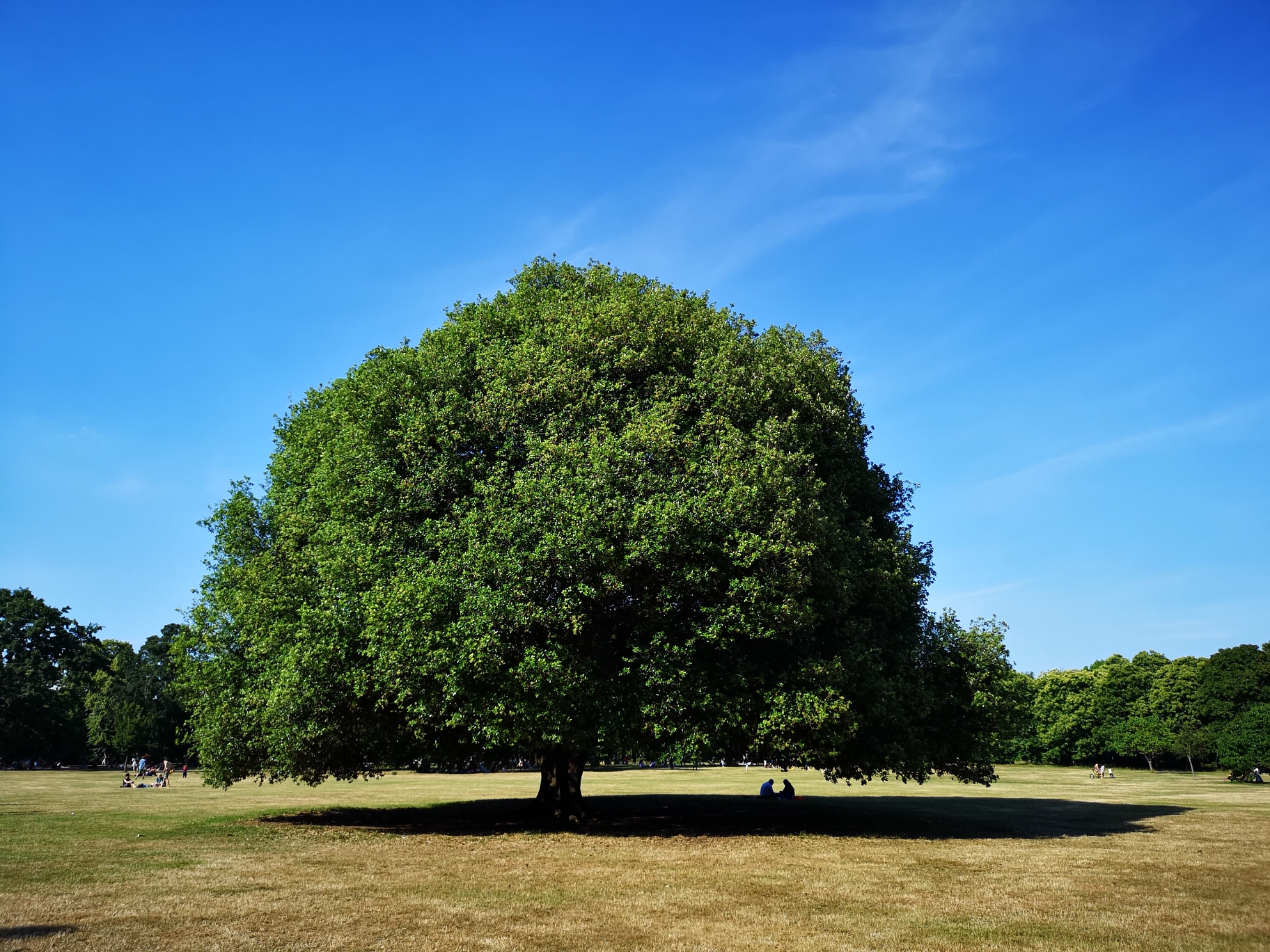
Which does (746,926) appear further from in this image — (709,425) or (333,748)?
(333,748)

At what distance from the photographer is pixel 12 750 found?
99188 mm

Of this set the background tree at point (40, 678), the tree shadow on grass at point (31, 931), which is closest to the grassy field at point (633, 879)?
the tree shadow on grass at point (31, 931)

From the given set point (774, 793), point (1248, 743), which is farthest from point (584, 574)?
point (1248, 743)

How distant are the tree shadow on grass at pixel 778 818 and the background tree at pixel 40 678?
83.7 m

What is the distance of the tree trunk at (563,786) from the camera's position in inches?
1312

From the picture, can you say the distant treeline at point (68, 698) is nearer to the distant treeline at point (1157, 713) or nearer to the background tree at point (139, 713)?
the background tree at point (139, 713)

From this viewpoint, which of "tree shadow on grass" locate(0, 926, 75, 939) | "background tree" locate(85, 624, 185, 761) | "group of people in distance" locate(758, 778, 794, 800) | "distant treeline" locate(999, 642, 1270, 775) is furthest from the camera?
"background tree" locate(85, 624, 185, 761)

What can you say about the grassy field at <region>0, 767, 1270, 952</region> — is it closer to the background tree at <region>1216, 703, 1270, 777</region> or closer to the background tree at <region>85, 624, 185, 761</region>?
the background tree at <region>1216, 703, 1270, 777</region>

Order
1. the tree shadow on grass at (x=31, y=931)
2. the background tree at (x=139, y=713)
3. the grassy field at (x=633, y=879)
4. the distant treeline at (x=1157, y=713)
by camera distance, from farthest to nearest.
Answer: the background tree at (x=139, y=713) → the distant treeline at (x=1157, y=713) → the grassy field at (x=633, y=879) → the tree shadow on grass at (x=31, y=931)

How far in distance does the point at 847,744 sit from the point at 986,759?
27.4 ft

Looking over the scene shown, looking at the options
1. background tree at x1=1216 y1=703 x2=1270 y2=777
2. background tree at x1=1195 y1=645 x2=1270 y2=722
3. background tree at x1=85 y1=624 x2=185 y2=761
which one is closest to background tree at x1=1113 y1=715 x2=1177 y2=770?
background tree at x1=1195 y1=645 x2=1270 y2=722

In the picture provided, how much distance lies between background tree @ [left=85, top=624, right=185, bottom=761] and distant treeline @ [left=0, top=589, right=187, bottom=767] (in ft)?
0.35

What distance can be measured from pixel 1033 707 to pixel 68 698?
402ft

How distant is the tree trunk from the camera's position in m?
33.3
